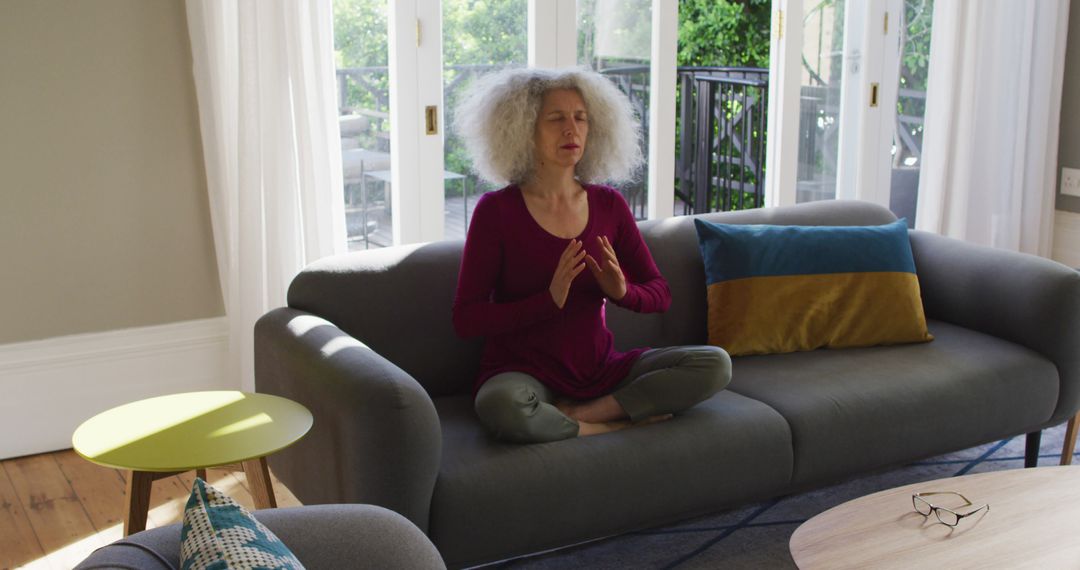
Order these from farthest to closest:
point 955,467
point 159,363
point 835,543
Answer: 1. point 159,363
2. point 955,467
3. point 835,543

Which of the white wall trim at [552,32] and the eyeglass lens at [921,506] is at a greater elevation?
the white wall trim at [552,32]

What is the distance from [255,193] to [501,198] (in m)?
1.03

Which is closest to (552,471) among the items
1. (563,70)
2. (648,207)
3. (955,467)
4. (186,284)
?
(563,70)

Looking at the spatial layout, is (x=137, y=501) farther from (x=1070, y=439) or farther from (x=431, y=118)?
(x=1070, y=439)

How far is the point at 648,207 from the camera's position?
4.20 metres

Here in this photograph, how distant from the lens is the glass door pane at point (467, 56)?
362cm

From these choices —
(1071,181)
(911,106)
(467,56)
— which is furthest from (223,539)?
(1071,181)

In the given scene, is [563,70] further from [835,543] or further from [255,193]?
[835,543]

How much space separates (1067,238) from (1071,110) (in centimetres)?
59

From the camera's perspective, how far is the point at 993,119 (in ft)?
15.7

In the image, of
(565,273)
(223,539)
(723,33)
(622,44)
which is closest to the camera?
(223,539)

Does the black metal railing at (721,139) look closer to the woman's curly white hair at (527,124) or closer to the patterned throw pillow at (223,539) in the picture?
the woman's curly white hair at (527,124)

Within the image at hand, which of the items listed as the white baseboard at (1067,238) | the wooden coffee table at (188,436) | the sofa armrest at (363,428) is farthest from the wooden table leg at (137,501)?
the white baseboard at (1067,238)

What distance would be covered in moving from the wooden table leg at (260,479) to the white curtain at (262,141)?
1.14 m
